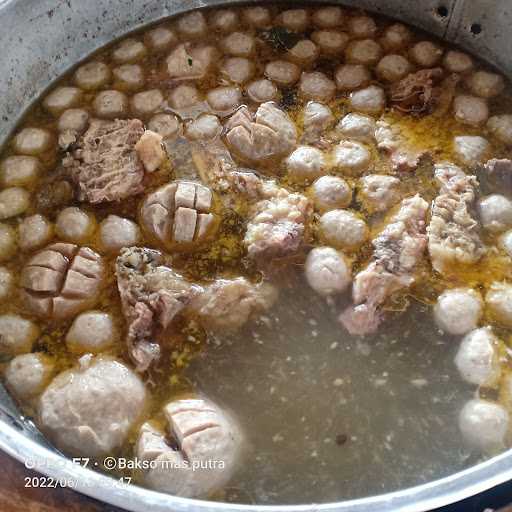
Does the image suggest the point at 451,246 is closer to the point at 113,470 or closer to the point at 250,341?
the point at 250,341

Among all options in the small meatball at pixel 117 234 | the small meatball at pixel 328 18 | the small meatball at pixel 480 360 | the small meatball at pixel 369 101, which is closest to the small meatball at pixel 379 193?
the small meatball at pixel 369 101

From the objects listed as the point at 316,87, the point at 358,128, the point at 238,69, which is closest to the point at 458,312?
the point at 358,128

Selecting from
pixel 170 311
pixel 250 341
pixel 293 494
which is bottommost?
pixel 293 494

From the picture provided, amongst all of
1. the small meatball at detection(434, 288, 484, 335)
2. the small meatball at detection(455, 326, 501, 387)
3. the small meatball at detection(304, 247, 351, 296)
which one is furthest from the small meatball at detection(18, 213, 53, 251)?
the small meatball at detection(455, 326, 501, 387)

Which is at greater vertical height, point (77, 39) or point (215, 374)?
point (77, 39)

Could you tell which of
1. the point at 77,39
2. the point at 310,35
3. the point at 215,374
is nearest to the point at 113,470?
the point at 215,374

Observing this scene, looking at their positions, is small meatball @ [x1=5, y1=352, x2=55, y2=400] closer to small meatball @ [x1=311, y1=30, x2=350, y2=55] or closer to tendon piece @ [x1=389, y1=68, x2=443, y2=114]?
tendon piece @ [x1=389, y1=68, x2=443, y2=114]
